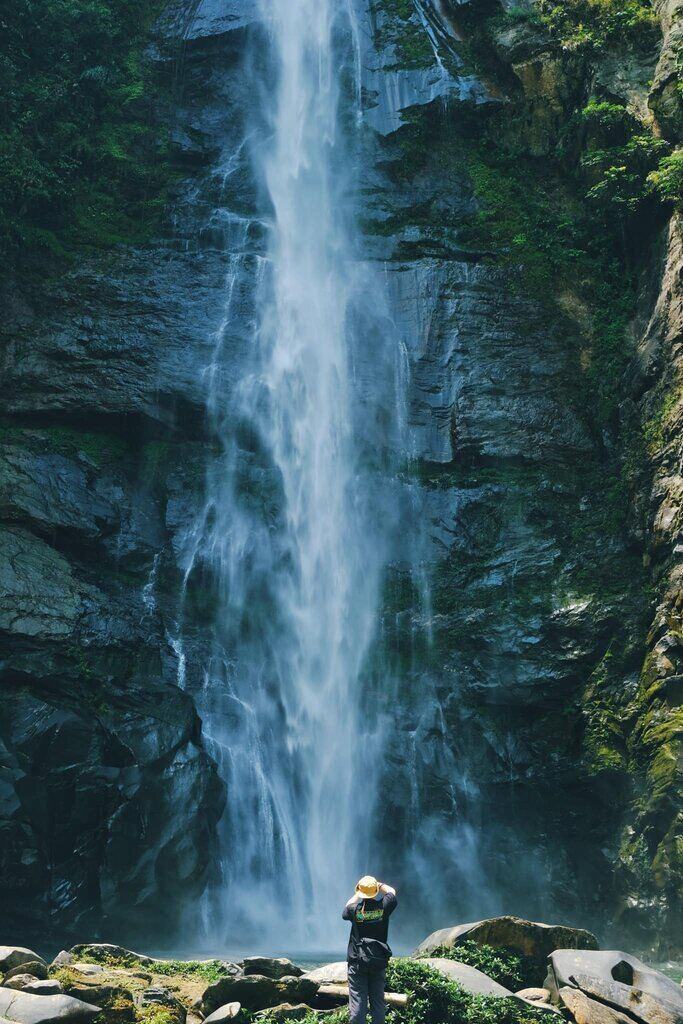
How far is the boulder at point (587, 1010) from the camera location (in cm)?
830

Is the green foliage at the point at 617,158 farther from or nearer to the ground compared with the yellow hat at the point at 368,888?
farther from the ground

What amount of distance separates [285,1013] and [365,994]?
120 cm

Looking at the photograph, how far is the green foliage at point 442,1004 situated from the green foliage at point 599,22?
23.0 meters

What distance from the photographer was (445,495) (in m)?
21.0

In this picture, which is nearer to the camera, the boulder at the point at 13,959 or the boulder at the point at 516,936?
the boulder at the point at 13,959

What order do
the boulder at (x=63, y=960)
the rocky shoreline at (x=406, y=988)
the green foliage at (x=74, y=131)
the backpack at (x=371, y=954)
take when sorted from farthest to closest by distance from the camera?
the green foliage at (x=74, y=131)
the boulder at (x=63, y=960)
the rocky shoreline at (x=406, y=988)
the backpack at (x=371, y=954)

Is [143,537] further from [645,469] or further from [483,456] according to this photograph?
[645,469]

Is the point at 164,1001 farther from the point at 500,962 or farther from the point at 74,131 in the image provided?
the point at 74,131

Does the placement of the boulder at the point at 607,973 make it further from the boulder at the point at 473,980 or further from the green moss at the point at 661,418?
the green moss at the point at 661,418

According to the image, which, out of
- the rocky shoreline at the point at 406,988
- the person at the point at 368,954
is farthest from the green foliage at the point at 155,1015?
the person at the point at 368,954

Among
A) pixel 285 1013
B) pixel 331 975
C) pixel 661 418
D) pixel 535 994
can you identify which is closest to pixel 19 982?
pixel 285 1013

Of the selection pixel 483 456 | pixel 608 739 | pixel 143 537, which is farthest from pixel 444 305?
pixel 608 739

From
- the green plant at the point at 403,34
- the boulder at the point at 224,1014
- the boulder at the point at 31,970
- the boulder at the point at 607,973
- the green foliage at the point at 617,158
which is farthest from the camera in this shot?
the green plant at the point at 403,34

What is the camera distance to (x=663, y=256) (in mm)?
20109
